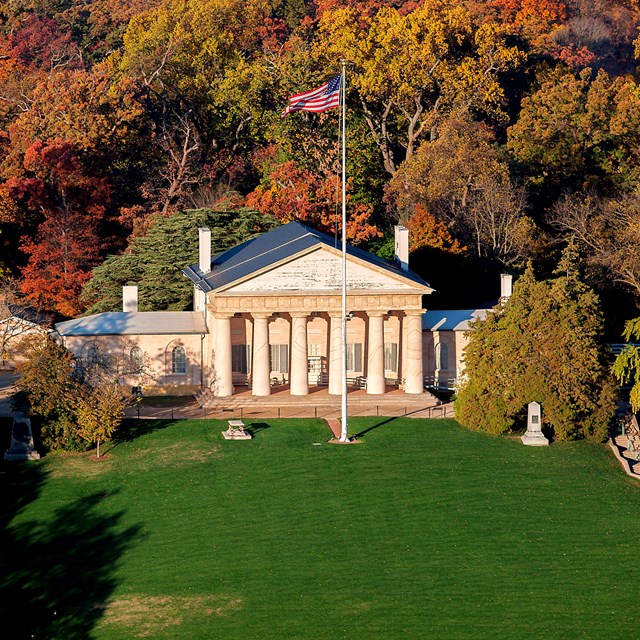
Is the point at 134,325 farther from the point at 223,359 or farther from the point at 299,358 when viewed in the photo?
the point at 299,358

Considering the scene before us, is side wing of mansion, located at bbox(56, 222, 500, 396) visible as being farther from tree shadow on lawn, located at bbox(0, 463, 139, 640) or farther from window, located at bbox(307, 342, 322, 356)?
tree shadow on lawn, located at bbox(0, 463, 139, 640)

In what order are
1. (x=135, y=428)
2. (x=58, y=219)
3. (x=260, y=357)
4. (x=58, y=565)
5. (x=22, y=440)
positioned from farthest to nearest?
(x=58, y=219) → (x=260, y=357) → (x=135, y=428) → (x=22, y=440) → (x=58, y=565)

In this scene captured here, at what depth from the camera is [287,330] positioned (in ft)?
259

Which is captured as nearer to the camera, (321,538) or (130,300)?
(321,538)

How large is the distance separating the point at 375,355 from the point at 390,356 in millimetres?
4554

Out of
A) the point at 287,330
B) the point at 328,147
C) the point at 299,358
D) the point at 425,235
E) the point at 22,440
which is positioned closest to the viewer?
the point at 22,440

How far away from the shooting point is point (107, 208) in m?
109

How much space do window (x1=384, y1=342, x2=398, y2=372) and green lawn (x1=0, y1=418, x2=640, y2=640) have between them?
10566mm

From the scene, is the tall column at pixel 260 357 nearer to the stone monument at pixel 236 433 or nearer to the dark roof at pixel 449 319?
the stone monument at pixel 236 433

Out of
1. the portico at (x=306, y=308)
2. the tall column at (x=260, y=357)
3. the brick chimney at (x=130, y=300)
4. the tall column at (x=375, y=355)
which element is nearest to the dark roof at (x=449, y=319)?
the portico at (x=306, y=308)

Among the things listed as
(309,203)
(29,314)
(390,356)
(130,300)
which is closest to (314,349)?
(390,356)

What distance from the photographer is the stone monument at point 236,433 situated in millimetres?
66562

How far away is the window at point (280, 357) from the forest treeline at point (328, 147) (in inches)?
748

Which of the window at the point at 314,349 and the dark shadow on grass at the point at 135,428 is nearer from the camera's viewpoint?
the dark shadow on grass at the point at 135,428
